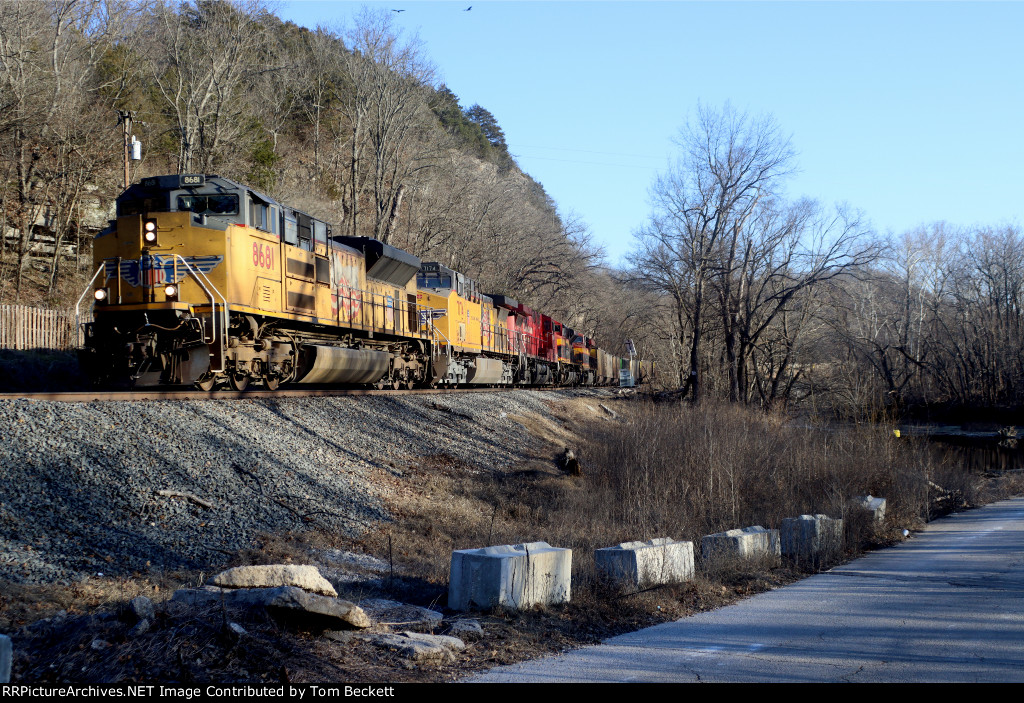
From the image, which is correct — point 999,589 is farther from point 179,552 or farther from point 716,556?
point 179,552

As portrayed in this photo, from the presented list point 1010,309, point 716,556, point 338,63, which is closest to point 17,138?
point 338,63

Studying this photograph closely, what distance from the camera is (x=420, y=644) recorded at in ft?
16.2

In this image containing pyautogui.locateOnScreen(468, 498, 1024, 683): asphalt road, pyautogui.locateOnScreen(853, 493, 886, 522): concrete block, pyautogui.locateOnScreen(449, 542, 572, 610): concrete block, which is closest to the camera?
pyautogui.locateOnScreen(468, 498, 1024, 683): asphalt road

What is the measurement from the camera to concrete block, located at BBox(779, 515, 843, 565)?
9.70 m

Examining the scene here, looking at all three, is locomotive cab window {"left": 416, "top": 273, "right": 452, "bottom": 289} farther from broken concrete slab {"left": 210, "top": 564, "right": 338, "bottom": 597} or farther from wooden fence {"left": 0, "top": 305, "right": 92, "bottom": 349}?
broken concrete slab {"left": 210, "top": 564, "right": 338, "bottom": 597}

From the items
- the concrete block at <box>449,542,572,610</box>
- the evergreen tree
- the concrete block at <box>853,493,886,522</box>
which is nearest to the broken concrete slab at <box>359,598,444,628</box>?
the concrete block at <box>449,542,572,610</box>

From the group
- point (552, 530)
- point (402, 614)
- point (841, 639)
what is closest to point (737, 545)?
point (552, 530)

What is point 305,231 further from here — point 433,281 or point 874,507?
point 874,507

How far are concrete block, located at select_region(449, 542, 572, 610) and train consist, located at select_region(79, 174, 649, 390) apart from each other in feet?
25.1

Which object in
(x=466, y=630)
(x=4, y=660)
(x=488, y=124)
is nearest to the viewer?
(x=4, y=660)

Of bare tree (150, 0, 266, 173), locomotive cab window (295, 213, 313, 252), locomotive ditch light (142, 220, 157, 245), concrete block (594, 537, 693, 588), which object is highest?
bare tree (150, 0, 266, 173)

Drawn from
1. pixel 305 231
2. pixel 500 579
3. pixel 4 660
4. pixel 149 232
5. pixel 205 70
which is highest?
pixel 205 70

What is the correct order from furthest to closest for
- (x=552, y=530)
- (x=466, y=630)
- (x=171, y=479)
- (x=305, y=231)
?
(x=305, y=231)
(x=552, y=530)
(x=171, y=479)
(x=466, y=630)

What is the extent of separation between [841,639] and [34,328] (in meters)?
21.7
